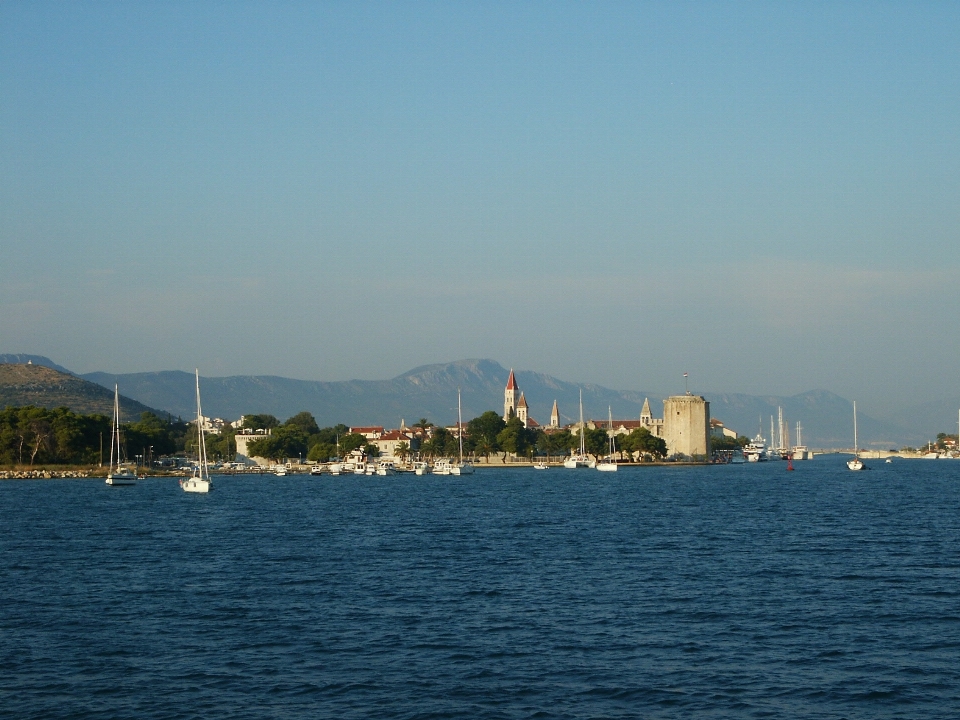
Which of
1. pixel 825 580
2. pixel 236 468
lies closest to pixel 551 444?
pixel 236 468

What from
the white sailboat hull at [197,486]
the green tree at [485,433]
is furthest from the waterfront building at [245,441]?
the white sailboat hull at [197,486]

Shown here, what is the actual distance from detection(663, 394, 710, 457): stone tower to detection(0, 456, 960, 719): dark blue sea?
10556 centimetres

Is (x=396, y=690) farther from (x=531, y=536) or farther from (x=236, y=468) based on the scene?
(x=236, y=468)

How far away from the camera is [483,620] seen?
2178 centimetres

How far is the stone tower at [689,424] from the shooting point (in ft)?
493

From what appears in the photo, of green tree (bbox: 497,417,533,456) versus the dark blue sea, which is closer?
the dark blue sea

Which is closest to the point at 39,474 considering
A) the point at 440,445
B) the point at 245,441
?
the point at 440,445

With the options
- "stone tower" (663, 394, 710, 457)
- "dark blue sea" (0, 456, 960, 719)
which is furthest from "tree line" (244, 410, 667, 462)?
"dark blue sea" (0, 456, 960, 719)

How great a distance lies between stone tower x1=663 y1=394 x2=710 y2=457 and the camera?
150 m

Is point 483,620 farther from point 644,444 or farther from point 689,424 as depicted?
point 689,424

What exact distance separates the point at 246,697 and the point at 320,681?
1.28 m

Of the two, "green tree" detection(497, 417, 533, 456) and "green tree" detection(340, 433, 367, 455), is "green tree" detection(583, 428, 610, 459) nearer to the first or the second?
"green tree" detection(497, 417, 533, 456)

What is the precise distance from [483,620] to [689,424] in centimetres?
13181

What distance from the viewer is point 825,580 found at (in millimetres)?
27359
